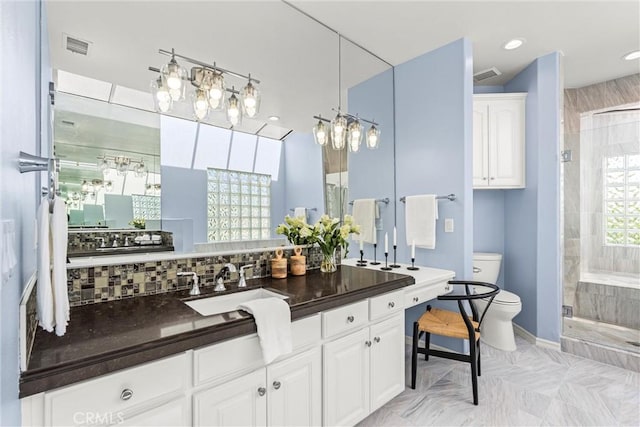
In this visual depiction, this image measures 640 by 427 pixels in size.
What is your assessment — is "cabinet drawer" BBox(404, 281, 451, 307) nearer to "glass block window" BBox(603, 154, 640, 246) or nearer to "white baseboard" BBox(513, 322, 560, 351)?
"white baseboard" BBox(513, 322, 560, 351)

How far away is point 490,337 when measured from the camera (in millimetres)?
2887

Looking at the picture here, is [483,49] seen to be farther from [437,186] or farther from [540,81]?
[437,186]

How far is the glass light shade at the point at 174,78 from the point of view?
159cm

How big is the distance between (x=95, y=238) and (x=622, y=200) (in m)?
4.19

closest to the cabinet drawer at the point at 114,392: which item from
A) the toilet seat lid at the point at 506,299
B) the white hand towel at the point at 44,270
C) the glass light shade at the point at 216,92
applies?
the white hand towel at the point at 44,270

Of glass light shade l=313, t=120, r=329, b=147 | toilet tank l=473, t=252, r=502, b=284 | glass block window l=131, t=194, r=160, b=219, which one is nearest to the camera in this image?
glass block window l=131, t=194, r=160, b=219

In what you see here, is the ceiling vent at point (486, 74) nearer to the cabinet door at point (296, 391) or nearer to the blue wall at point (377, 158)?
the blue wall at point (377, 158)

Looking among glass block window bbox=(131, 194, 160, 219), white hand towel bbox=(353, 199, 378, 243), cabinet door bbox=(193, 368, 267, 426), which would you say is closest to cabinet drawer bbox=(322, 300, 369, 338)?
cabinet door bbox=(193, 368, 267, 426)

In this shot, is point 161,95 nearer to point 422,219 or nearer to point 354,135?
point 354,135

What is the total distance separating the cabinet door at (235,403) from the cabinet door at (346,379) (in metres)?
0.36

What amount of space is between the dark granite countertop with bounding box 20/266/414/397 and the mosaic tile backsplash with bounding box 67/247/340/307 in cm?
5

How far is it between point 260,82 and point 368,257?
6.05 feet

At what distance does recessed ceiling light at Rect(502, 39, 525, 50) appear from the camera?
2.63 m

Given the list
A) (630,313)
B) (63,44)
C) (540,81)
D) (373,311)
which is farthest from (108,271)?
(630,313)
